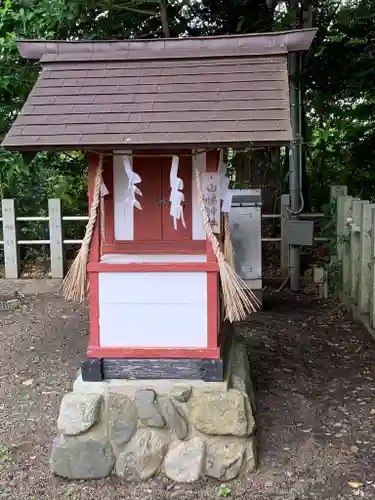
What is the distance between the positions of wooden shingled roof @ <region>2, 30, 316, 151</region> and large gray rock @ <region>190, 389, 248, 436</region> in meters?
1.61

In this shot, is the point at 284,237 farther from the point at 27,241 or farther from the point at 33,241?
the point at 27,241

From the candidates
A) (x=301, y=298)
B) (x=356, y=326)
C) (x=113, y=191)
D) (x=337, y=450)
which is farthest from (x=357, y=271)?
(x=113, y=191)

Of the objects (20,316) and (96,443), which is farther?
(20,316)

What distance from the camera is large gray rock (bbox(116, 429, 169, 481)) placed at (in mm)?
3639

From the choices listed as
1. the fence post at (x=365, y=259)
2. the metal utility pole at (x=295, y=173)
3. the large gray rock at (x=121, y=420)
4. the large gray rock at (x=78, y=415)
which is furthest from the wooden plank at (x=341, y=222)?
the large gray rock at (x=78, y=415)

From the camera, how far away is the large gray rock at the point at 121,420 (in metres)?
3.72

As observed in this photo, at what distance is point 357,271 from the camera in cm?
667

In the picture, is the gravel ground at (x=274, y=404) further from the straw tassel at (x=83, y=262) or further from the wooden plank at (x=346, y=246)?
the straw tassel at (x=83, y=262)

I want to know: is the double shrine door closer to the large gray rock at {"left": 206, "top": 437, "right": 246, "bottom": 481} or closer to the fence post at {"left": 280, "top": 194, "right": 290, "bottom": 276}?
the large gray rock at {"left": 206, "top": 437, "right": 246, "bottom": 481}

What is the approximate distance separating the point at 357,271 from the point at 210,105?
145 inches

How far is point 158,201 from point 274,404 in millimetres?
1824

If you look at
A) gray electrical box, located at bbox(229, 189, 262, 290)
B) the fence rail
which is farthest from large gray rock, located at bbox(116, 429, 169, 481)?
the fence rail

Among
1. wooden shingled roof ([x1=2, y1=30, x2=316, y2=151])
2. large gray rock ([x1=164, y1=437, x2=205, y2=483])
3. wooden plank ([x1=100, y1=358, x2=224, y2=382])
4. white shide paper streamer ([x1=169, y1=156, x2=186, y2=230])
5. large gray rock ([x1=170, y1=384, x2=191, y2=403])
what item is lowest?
large gray rock ([x1=164, y1=437, x2=205, y2=483])

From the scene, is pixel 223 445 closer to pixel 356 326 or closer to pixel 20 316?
pixel 356 326
